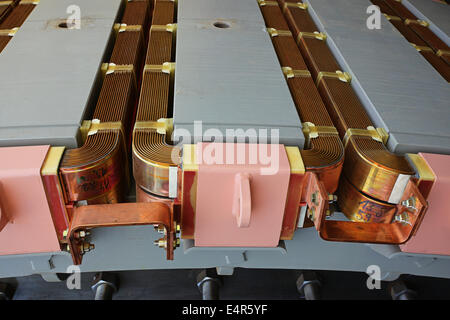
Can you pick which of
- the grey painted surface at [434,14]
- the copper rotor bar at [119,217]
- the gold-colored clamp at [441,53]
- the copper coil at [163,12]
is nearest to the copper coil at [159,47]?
the copper coil at [163,12]

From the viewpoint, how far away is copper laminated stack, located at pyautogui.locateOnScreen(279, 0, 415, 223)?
1.05m

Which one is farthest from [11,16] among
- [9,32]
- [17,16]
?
[9,32]

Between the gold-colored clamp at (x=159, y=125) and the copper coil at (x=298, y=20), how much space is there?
3.18ft

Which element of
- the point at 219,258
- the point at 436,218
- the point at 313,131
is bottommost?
the point at 219,258

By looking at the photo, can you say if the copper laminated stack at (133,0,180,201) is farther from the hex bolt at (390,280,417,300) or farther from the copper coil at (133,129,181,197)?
the hex bolt at (390,280,417,300)

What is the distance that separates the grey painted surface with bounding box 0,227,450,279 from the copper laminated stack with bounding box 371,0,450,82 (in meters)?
0.82

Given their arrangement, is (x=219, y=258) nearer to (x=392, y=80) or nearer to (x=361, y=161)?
(x=361, y=161)

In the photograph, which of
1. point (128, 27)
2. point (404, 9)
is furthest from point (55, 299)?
point (404, 9)

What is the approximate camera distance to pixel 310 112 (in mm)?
1276

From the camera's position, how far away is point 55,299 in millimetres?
1478

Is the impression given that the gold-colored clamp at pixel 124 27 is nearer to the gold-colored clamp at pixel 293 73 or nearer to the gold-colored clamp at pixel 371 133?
the gold-colored clamp at pixel 293 73

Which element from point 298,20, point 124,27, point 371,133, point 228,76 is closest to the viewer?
point 371,133

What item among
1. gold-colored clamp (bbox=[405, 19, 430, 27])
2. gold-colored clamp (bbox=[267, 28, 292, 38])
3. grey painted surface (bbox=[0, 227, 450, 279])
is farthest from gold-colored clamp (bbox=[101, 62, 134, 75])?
gold-colored clamp (bbox=[405, 19, 430, 27])

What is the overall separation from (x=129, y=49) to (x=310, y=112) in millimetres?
768
